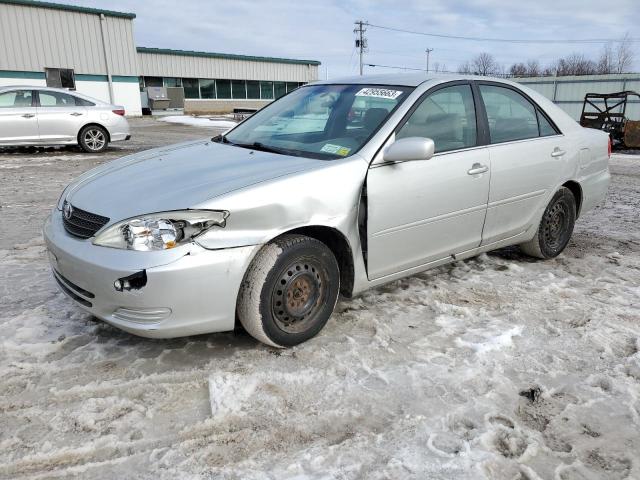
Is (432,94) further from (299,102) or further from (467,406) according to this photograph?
(467,406)

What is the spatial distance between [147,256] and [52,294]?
167 centimetres

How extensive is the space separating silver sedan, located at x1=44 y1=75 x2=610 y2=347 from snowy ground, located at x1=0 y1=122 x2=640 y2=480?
29cm

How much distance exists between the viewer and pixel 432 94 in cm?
361

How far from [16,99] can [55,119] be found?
0.78 meters

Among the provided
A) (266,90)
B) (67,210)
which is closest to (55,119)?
(67,210)

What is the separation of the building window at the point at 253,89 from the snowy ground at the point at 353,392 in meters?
37.6

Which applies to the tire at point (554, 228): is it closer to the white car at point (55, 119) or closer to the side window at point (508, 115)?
the side window at point (508, 115)

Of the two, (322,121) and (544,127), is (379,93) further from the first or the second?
(544,127)

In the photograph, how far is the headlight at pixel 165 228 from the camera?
2590 millimetres

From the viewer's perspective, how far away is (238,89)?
39.0 meters

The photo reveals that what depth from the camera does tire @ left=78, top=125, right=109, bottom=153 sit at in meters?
11.5

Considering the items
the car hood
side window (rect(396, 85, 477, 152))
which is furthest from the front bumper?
side window (rect(396, 85, 477, 152))

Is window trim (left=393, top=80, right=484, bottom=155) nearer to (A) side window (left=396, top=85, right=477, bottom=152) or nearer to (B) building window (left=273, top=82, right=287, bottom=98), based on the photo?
(A) side window (left=396, top=85, right=477, bottom=152)

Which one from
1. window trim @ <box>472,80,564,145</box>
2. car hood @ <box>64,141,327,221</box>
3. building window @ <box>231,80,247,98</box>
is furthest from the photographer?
building window @ <box>231,80,247,98</box>
